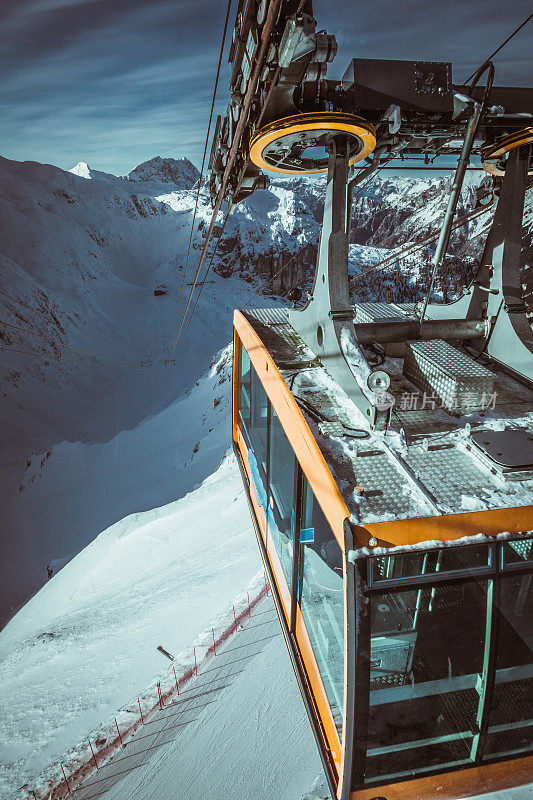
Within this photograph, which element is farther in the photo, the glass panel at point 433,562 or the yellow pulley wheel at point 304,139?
the yellow pulley wheel at point 304,139

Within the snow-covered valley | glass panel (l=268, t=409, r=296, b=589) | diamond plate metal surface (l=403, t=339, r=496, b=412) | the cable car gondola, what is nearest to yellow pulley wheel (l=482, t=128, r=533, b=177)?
the cable car gondola

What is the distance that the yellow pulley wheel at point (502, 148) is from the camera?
4605 mm

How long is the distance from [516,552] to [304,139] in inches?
170

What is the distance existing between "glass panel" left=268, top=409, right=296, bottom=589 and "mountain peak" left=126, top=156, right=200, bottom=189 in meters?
142

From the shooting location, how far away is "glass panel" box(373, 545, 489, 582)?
2061 mm

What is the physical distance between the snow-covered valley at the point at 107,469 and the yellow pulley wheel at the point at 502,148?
388 cm

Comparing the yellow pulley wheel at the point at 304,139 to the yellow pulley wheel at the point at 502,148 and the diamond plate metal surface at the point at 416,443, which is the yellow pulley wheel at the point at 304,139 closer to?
the yellow pulley wheel at the point at 502,148

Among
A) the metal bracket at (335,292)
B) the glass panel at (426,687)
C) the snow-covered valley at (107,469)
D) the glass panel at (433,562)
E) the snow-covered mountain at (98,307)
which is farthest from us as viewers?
the snow-covered mountain at (98,307)

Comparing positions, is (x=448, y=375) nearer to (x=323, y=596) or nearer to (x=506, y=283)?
(x=506, y=283)

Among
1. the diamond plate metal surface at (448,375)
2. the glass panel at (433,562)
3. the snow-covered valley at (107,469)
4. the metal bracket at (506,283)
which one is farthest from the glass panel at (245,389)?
the glass panel at (433,562)

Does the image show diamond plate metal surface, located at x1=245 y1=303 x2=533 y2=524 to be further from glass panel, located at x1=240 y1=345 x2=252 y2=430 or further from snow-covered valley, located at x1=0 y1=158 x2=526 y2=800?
snow-covered valley, located at x1=0 y1=158 x2=526 y2=800

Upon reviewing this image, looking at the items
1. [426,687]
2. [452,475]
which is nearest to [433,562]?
[452,475]

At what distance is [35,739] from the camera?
5.07 metres

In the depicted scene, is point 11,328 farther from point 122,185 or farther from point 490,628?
point 122,185
